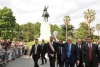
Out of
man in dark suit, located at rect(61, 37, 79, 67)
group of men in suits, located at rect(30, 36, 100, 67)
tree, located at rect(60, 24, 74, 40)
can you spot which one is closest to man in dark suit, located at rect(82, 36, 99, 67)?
group of men in suits, located at rect(30, 36, 100, 67)

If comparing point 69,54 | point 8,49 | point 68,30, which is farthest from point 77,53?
point 68,30

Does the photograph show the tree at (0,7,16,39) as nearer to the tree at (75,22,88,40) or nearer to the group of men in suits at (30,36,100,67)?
the tree at (75,22,88,40)

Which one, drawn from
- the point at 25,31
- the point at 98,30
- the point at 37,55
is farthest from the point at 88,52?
the point at 98,30

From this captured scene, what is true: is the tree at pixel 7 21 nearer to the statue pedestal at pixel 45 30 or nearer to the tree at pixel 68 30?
the statue pedestal at pixel 45 30

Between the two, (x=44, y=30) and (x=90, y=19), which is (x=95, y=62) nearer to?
(x=44, y=30)

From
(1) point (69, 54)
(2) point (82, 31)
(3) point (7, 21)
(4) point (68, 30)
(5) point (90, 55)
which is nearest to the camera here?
(5) point (90, 55)

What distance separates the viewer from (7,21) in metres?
66.9

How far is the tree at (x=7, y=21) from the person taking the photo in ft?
214

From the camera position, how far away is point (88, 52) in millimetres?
8023

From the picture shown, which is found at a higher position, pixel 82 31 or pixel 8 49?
pixel 82 31

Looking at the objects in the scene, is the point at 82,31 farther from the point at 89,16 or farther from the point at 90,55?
the point at 90,55

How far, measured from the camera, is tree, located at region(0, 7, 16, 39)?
65.2 meters

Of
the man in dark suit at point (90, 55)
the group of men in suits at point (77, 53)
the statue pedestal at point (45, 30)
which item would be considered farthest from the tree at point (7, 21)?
the man in dark suit at point (90, 55)

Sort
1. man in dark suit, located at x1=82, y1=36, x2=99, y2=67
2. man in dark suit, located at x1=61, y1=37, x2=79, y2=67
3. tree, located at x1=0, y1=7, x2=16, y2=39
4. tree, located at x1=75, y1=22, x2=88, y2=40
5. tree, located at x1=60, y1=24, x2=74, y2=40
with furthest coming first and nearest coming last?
tree, located at x1=75, y1=22, x2=88, y2=40 → tree, located at x1=60, y1=24, x2=74, y2=40 → tree, located at x1=0, y1=7, x2=16, y2=39 → man in dark suit, located at x1=61, y1=37, x2=79, y2=67 → man in dark suit, located at x1=82, y1=36, x2=99, y2=67
